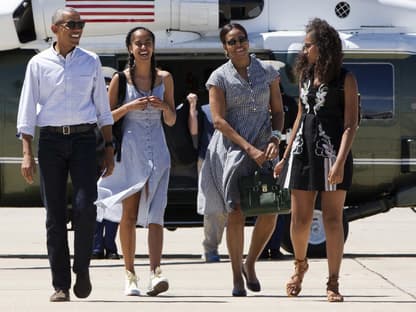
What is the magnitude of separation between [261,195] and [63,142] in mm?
1380

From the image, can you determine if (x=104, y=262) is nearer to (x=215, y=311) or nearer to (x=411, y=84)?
(x=411, y=84)

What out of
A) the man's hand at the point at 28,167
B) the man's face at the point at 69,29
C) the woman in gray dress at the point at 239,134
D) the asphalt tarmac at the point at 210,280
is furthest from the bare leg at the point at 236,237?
the man's face at the point at 69,29

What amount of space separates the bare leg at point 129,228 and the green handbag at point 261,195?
2.51 ft

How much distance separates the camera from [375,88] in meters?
13.8

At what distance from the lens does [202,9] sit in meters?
13.6

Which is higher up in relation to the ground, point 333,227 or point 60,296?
point 333,227

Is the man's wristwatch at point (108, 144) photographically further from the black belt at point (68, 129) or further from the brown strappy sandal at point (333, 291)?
the brown strappy sandal at point (333, 291)

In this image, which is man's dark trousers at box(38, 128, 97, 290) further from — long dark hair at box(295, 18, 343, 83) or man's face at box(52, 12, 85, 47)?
long dark hair at box(295, 18, 343, 83)

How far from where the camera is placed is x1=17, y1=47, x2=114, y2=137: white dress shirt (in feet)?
29.9

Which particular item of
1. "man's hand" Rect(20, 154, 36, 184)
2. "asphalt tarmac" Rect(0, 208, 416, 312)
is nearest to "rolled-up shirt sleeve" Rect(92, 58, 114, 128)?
"man's hand" Rect(20, 154, 36, 184)

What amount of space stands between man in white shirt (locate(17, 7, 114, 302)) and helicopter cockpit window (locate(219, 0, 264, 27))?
465cm

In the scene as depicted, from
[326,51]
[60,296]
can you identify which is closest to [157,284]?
[60,296]

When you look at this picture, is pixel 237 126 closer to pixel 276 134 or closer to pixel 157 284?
pixel 276 134

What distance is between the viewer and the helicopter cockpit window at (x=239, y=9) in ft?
45.0
